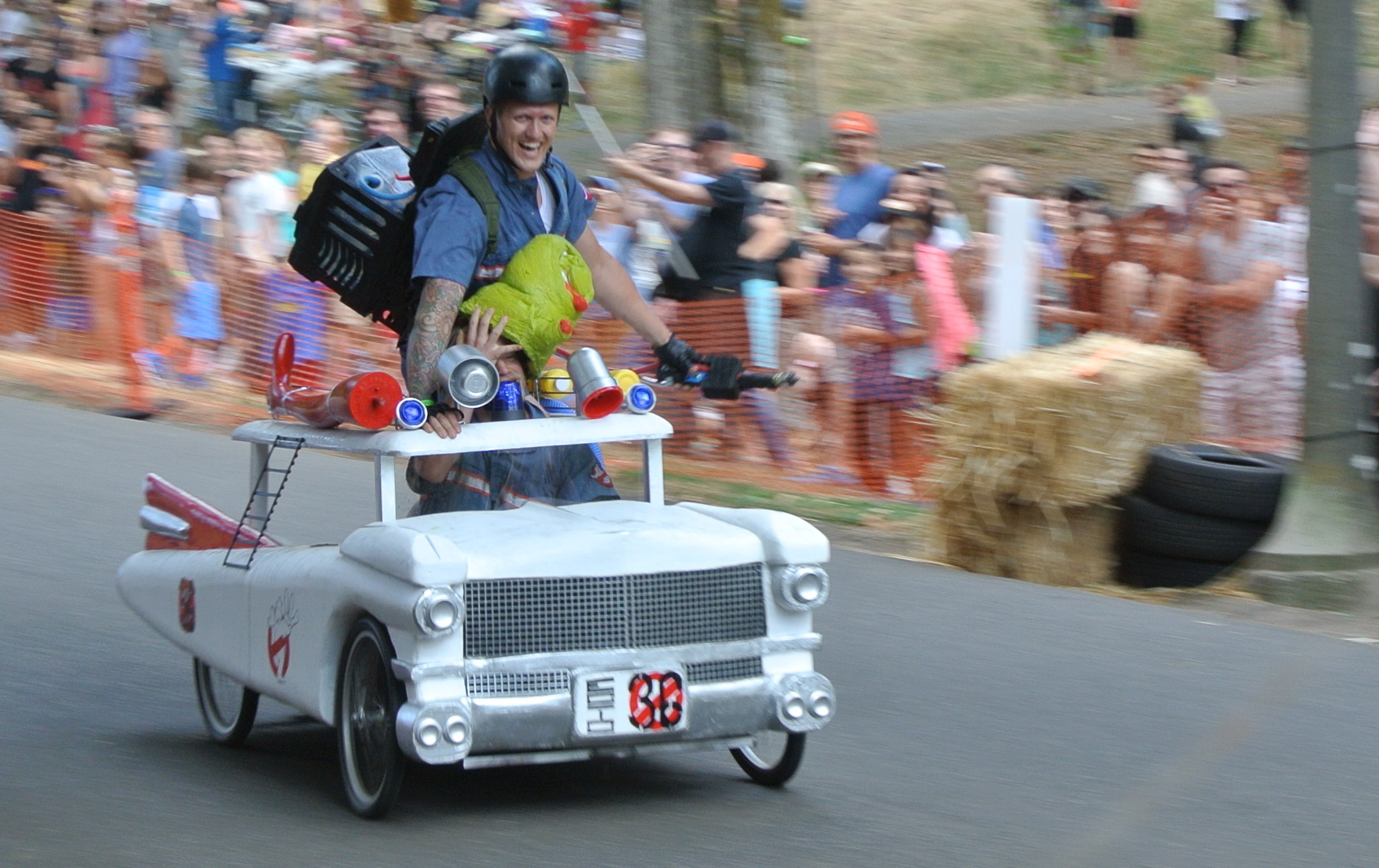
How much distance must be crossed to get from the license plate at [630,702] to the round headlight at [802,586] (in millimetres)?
371

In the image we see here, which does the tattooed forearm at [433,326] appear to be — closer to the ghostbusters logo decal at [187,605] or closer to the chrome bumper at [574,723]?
the chrome bumper at [574,723]

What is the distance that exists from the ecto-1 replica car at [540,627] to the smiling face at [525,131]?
0.78m

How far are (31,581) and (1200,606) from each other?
5123mm

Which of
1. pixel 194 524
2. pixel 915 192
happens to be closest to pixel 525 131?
pixel 194 524

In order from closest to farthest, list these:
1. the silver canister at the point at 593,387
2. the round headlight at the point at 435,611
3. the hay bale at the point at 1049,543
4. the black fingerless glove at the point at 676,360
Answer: the round headlight at the point at 435,611 → the silver canister at the point at 593,387 → the black fingerless glove at the point at 676,360 → the hay bale at the point at 1049,543

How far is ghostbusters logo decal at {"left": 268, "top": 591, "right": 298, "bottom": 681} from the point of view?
502 centimetres

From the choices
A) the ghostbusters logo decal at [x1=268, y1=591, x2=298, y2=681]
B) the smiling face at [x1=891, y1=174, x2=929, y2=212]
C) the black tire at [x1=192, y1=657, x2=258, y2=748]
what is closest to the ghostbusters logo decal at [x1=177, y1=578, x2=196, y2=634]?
the black tire at [x1=192, y1=657, x2=258, y2=748]

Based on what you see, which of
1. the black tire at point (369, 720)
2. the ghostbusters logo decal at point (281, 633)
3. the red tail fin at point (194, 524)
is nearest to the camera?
the black tire at point (369, 720)

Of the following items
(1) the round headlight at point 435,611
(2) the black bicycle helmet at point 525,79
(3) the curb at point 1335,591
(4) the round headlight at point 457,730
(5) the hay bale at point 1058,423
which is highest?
(2) the black bicycle helmet at point 525,79

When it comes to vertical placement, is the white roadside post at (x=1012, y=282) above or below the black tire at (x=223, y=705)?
above

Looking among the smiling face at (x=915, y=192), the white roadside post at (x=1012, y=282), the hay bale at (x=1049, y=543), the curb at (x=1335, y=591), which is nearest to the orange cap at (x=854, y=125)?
the smiling face at (x=915, y=192)

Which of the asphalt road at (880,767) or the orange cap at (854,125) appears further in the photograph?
the orange cap at (854,125)

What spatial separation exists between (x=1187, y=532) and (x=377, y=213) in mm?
4269

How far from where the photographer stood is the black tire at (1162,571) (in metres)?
8.09
